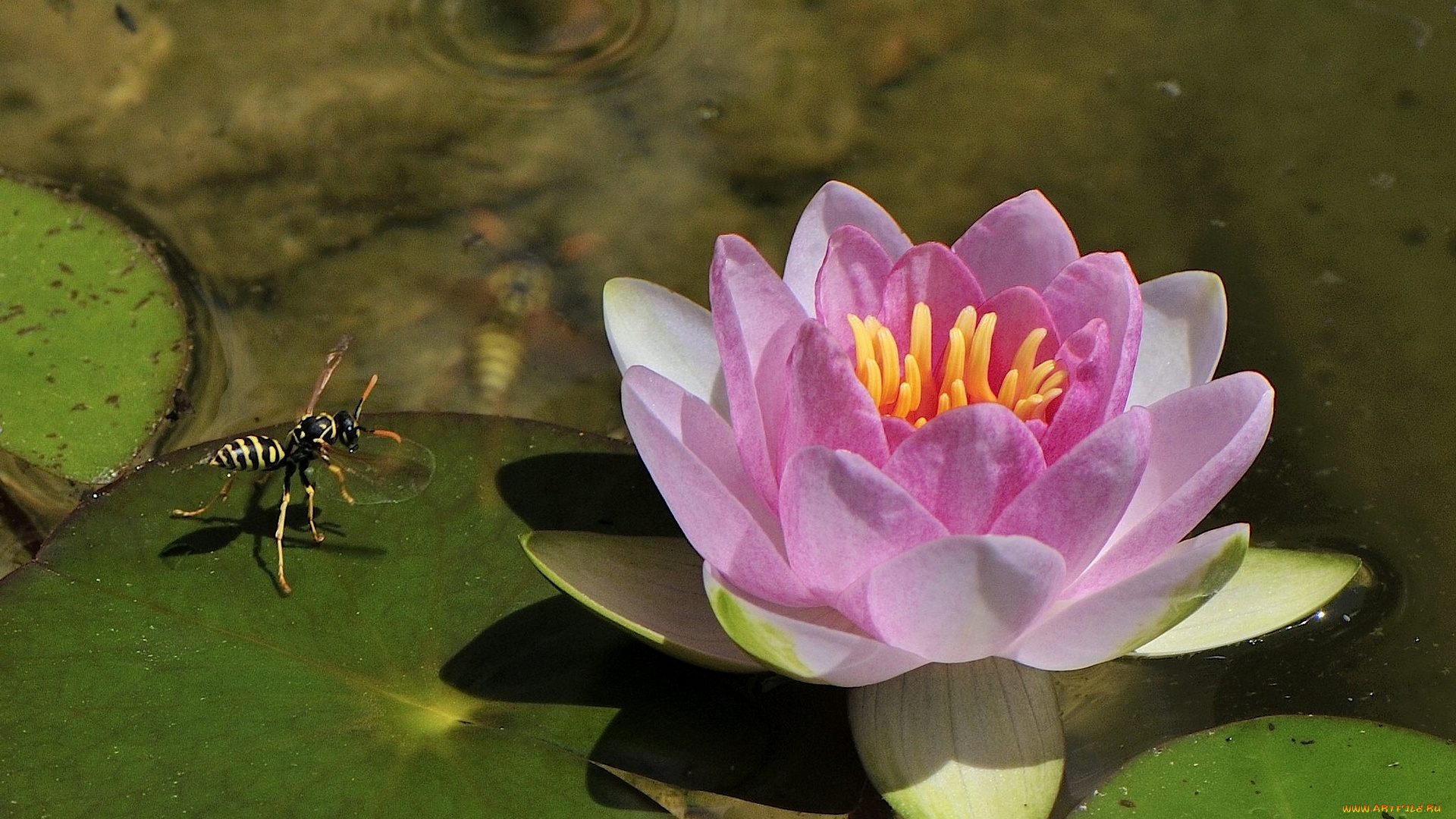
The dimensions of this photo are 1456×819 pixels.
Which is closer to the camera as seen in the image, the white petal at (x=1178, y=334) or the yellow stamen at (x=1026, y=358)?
the yellow stamen at (x=1026, y=358)

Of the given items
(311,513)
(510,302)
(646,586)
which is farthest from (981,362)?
(510,302)

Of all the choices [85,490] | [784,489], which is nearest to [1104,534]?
[784,489]

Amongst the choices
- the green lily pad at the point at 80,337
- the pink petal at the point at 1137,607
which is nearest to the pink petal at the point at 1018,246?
the pink petal at the point at 1137,607

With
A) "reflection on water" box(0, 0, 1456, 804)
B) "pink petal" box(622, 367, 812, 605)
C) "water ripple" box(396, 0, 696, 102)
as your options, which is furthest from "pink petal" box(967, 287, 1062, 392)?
"water ripple" box(396, 0, 696, 102)

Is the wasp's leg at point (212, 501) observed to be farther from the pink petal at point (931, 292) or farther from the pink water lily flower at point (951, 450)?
the pink petal at point (931, 292)

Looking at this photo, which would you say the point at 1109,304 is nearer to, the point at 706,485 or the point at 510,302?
the point at 706,485

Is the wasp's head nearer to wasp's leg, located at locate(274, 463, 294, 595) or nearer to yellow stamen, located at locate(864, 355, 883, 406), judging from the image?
wasp's leg, located at locate(274, 463, 294, 595)
